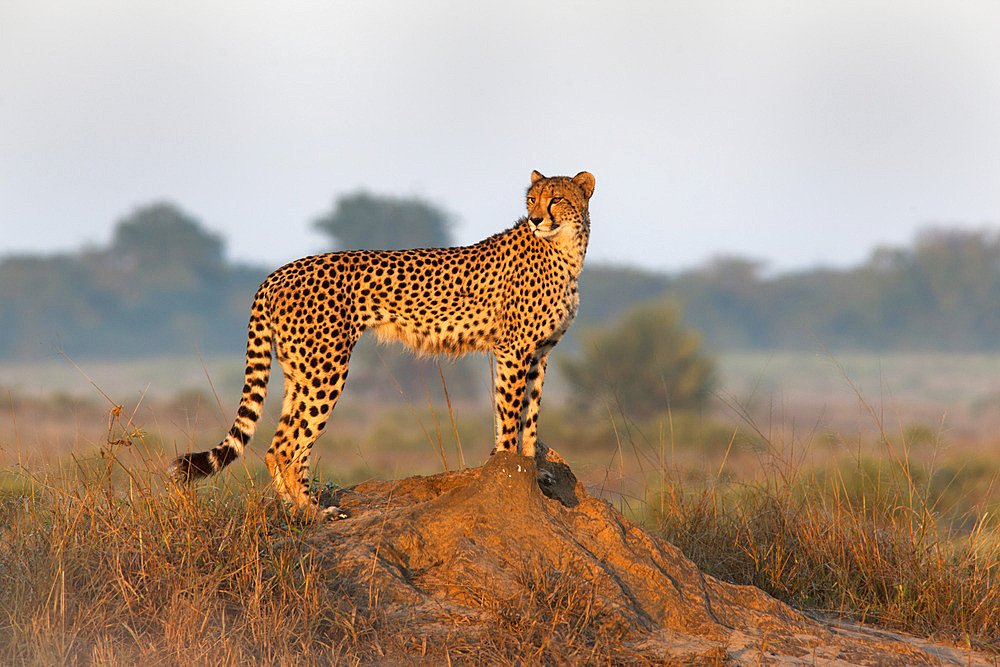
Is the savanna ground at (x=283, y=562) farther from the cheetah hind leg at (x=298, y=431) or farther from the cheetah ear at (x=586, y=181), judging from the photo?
the cheetah ear at (x=586, y=181)

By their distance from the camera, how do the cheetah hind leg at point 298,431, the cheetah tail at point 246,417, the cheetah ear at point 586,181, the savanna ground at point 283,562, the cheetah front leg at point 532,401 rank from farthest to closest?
the cheetah ear at point 586,181
the cheetah front leg at point 532,401
the cheetah hind leg at point 298,431
the cheetah tail at point 246,417
the savanna ground at point 283,562

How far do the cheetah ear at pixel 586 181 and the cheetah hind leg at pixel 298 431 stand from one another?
63.5 inches

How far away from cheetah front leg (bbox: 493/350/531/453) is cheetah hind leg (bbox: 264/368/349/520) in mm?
806

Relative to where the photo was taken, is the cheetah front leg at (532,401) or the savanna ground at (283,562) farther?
the cheetah front leg at (532,401)

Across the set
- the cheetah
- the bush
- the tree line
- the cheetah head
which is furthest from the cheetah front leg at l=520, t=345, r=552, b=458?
the tree line

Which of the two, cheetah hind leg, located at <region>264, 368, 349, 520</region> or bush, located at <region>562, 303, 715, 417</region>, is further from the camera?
bush, located at <region>562, 303, 715, 417</region>

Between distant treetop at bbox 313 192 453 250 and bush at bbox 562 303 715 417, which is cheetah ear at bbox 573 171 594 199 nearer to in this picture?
bush at bbox 562 303 715 417

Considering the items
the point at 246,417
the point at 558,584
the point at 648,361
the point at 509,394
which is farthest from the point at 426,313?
the point at 648,361

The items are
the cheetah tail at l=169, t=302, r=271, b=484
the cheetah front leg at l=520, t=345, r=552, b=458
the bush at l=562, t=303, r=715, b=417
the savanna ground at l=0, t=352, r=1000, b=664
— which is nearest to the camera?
the savanna ground at l=0, t=352, r=1000, b=664

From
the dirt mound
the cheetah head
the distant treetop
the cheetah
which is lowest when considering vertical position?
the dirt mound

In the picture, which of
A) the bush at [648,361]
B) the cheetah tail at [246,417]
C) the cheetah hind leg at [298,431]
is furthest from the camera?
the bush at [648,361]

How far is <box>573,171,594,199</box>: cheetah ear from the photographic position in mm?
5250

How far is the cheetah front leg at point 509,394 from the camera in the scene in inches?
195

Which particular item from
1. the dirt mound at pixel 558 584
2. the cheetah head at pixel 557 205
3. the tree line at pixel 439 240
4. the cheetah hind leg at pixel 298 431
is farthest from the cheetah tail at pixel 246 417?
the tree line at pixel 439 240
